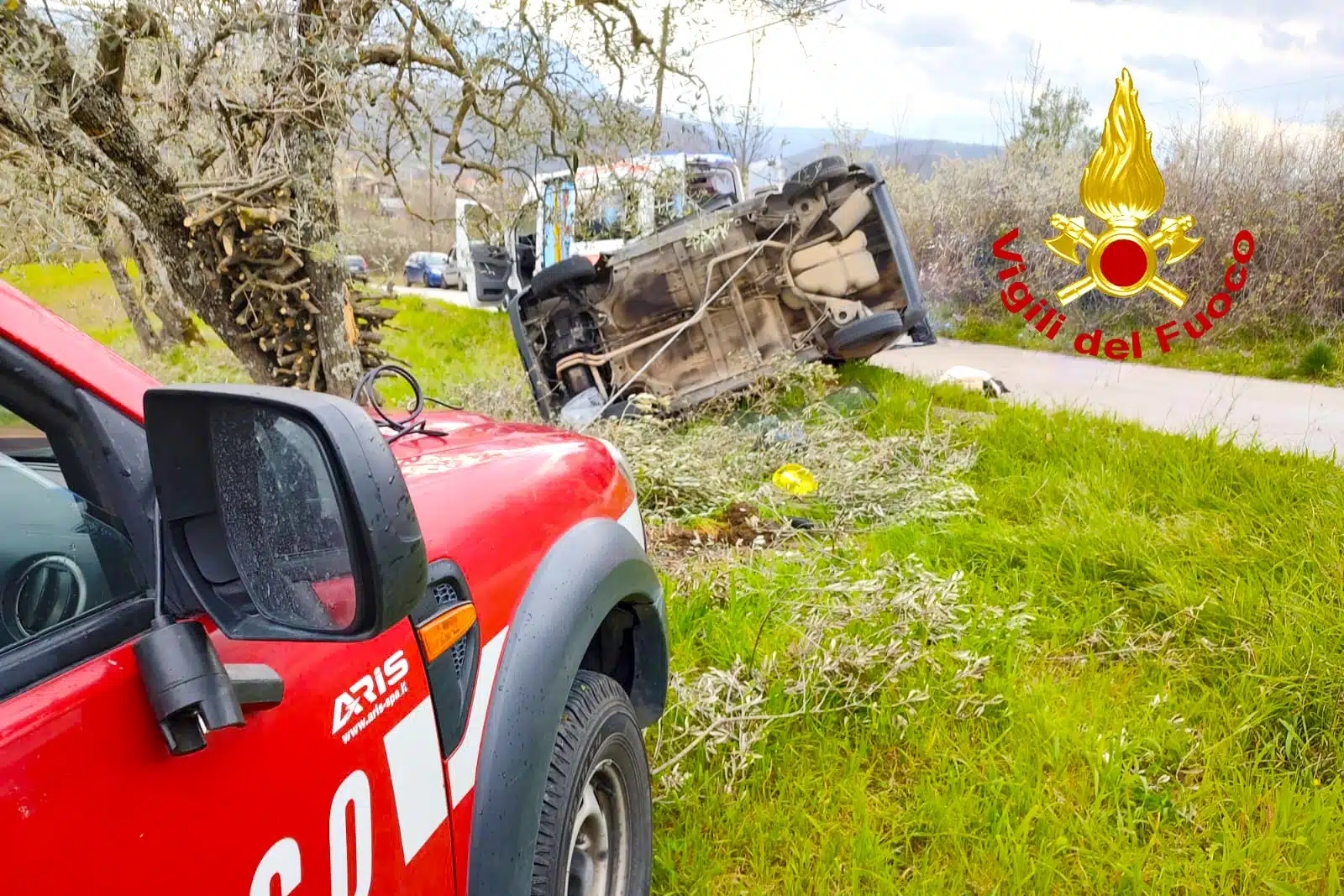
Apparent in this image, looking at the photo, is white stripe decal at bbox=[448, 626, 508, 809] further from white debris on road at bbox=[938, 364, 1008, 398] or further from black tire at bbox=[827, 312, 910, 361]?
white debris on road at bbox=[938, 364, 1008, 398]

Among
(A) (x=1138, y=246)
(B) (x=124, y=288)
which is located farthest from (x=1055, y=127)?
(B) (x=124, y=288)

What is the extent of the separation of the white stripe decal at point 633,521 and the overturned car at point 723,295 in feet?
15.6

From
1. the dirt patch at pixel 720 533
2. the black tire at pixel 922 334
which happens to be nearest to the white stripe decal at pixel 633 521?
the dirt patch at pixel 720 533

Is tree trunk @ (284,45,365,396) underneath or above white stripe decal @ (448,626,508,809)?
above

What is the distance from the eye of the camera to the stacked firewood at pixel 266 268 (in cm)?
449

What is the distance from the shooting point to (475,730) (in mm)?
1521

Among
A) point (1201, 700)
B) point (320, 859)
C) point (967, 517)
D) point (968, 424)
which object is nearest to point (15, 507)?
point (320, 859)

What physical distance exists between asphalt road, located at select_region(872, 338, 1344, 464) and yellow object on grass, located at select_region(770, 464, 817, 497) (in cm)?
244

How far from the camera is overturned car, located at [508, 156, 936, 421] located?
23.9 feet

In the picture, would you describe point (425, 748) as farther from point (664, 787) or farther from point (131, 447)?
point (664, 787)

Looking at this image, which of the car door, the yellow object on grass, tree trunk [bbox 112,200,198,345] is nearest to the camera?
the car door

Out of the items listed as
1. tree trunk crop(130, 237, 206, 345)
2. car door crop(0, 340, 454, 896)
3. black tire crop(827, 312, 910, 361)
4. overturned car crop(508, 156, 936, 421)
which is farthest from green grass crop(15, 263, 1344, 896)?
tree trunk crop(130, 237, 206, 345)

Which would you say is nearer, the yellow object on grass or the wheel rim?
the wheel rim

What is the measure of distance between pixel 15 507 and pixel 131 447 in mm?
173
